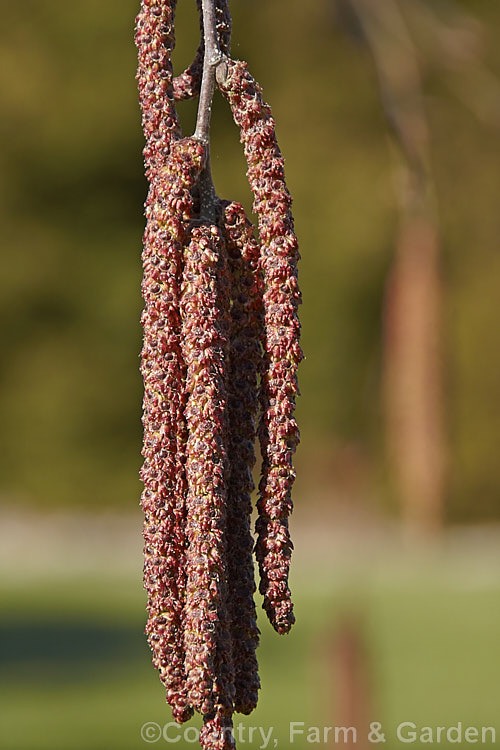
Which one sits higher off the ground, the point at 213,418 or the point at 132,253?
the point at 132,253

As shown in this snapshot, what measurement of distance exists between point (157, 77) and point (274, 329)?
0.24 metres

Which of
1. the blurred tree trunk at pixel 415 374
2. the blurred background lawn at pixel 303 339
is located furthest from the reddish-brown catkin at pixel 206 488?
the blurred background lawn at pixel 303 339

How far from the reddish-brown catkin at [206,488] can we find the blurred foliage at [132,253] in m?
9.39

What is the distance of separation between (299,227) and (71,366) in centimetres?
269

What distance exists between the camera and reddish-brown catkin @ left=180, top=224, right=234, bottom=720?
3.29 ft

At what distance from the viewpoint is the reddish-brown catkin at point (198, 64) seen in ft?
3.70

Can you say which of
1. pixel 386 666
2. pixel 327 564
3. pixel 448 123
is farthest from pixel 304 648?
pixel 448 123

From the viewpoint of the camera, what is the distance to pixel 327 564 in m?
12.0

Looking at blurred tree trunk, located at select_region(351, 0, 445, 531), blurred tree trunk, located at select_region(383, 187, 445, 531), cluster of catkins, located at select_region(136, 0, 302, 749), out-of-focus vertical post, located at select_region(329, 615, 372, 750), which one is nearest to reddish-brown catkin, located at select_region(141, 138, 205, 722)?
cluster of catkins, located at select_region(136, 0, 302, 749)

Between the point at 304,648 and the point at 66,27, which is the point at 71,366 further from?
the point at 304,648

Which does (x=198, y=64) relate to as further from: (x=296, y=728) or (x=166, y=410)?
(x=296, y=728)

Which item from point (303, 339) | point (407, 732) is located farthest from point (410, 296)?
point (303, 339)

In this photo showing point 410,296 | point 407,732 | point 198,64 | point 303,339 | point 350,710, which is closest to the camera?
point 198,64

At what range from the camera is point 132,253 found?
1241 centimetres
